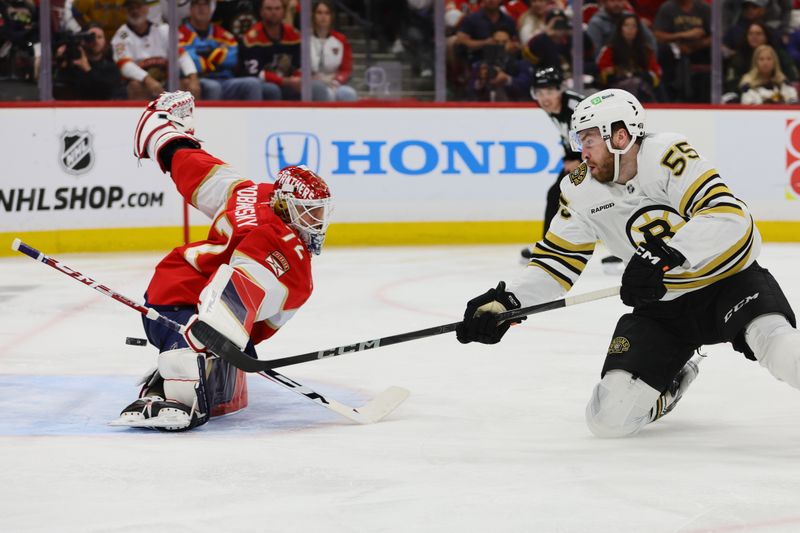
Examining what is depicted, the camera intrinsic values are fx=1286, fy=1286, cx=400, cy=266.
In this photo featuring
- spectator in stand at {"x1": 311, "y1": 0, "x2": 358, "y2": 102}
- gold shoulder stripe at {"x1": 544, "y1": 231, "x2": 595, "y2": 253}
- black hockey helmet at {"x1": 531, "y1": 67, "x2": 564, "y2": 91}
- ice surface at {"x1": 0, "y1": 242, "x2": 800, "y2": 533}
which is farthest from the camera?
spectator in stand at {"x1": 311, "y1": 0, "x2": 358, "y2": 102}

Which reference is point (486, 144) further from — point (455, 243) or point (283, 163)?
point (283, 163)

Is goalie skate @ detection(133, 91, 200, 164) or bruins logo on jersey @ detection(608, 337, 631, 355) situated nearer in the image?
bruins logo on jersey @ detection(608, 337, 631, 355)

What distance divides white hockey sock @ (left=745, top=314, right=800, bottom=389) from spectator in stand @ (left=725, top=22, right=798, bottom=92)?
5502 millimetres

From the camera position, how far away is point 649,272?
2.80m

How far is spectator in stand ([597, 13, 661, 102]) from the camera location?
8.13 meters

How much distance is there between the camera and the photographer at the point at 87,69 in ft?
23.8

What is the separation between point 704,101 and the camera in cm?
814

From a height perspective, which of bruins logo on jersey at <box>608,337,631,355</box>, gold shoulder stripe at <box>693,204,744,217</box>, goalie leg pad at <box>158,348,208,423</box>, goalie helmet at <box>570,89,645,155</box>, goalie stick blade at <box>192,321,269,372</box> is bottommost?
goalie leg pad at <box>158,348,208,423</box>

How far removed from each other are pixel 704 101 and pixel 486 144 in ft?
4.82

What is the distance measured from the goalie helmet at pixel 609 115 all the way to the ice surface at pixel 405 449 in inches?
28.0

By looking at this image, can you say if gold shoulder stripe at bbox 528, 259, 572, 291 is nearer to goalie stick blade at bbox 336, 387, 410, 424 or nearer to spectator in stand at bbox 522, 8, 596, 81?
goalie stick blade at bbox 336, 387, 410, 424

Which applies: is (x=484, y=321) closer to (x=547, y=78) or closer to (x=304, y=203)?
(x=304, y=203)

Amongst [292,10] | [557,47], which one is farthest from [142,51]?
[557,47]

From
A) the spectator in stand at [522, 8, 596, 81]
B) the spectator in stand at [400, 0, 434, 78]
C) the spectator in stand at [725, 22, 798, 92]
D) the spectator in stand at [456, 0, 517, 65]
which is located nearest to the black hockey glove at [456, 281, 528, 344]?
the spectator in stand at [400, 0, 434, 78]
